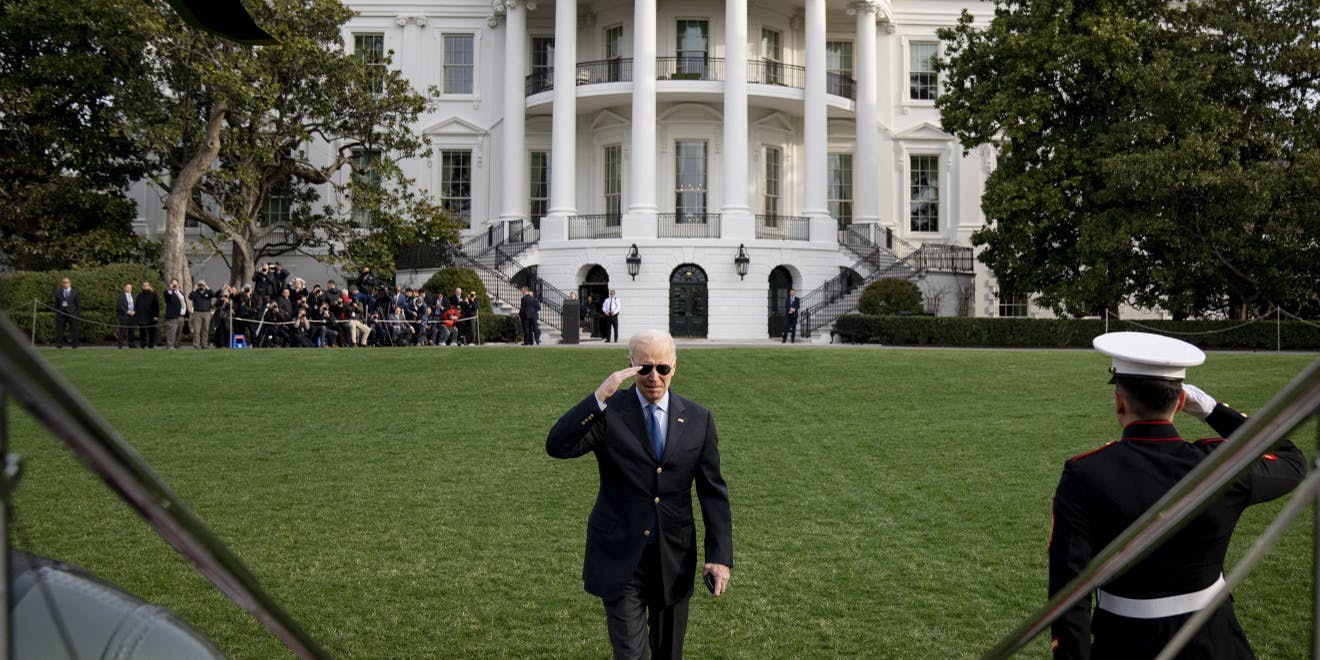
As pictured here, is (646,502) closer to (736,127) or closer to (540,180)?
(736,127)

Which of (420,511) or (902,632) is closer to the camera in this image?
(902,632)

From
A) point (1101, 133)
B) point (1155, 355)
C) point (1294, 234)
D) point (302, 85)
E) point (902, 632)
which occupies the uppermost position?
point (302, 85)

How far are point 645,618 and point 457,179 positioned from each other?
1673 inches

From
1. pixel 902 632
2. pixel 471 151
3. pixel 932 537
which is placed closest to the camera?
pixel 902 632

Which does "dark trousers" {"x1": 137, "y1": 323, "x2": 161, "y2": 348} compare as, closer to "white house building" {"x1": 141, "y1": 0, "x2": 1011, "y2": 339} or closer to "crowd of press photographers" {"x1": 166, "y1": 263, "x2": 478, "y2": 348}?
"crowd of press photographers" {"x1": 166, "y1": 263, "x2": 478, "y2": 348}

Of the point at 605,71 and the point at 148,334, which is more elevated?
the point at 605,71

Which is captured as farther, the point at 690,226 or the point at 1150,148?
the point at 690,226

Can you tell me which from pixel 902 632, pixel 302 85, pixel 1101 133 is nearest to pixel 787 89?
pixel 1101 133

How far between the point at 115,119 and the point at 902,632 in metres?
34.1

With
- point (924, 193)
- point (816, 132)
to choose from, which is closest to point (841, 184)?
point (924, 193)

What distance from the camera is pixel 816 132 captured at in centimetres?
3928

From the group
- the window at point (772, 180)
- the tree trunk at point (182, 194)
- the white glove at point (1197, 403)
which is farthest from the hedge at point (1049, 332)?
the white glove at point (1197, 403)

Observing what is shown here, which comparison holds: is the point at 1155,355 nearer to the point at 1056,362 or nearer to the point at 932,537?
the point at 932,537

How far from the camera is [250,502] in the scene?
9562 millimetres
